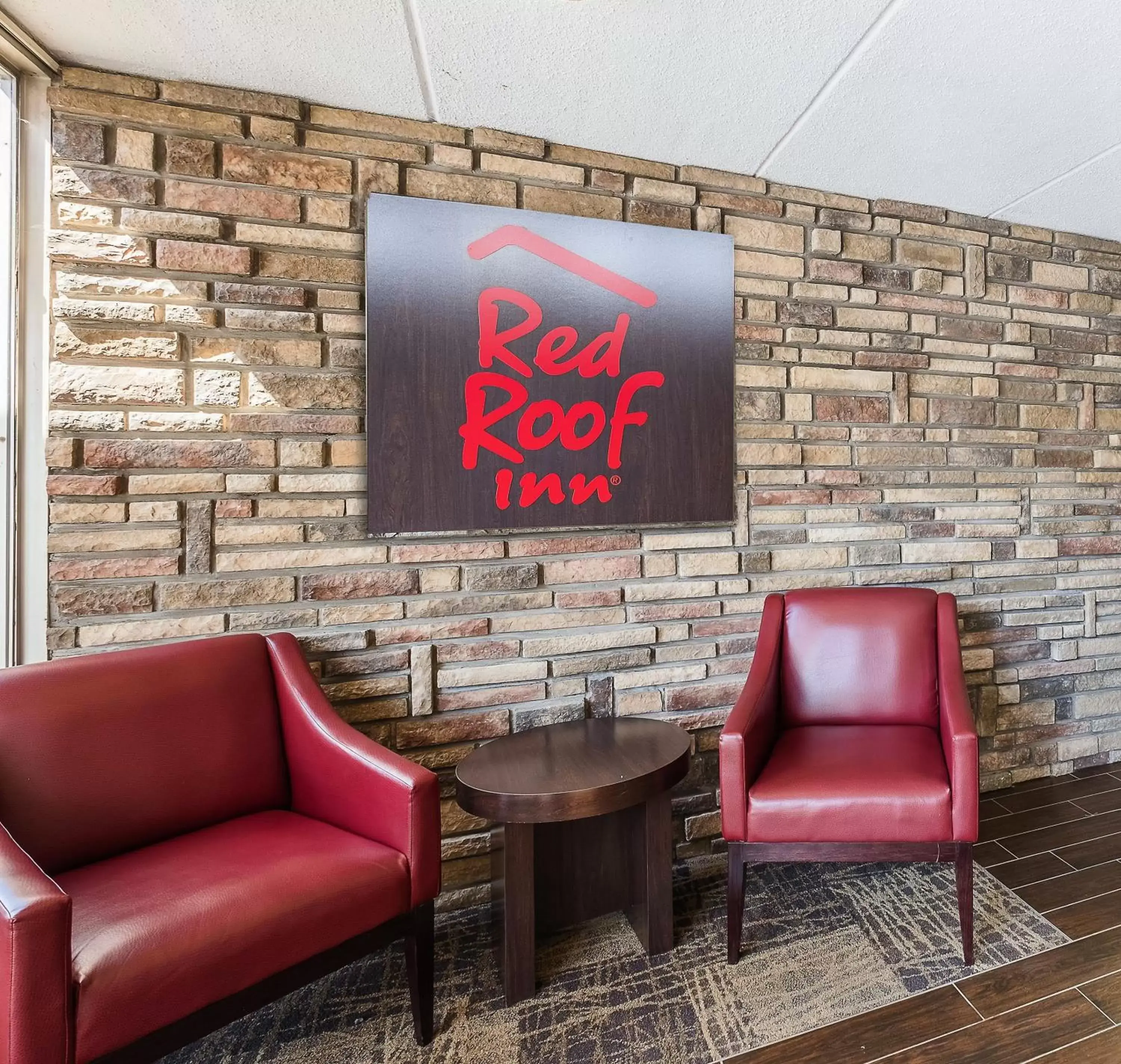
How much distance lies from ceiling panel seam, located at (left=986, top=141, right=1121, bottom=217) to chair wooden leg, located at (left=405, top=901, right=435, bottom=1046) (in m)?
3.32

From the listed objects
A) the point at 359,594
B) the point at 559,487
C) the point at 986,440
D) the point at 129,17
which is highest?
the point at 129,17

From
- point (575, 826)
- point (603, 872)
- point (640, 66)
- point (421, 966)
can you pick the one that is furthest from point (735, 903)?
point (640, 66)

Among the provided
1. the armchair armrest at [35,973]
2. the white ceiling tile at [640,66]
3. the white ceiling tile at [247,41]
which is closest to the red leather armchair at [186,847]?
the armchair armrest at [35,973]

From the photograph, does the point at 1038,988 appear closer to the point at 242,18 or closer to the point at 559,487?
the point at 559,487

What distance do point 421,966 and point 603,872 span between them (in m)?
0.63

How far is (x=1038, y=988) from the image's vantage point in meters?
1.70

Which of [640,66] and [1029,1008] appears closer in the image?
[1029,1008]

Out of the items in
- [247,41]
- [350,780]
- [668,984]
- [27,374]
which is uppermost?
[247,41]

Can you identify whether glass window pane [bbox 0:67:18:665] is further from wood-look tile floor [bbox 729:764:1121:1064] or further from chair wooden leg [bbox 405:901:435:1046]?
wood-look tile floor [bbox 729:764:1121:1064]

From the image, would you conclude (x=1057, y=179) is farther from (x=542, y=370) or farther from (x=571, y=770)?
(x=571, y=770)

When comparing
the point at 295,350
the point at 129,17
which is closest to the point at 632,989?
the point at 295,350

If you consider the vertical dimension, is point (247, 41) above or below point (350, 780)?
above

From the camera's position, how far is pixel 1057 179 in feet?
8.32

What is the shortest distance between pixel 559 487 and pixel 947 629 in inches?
56.2
